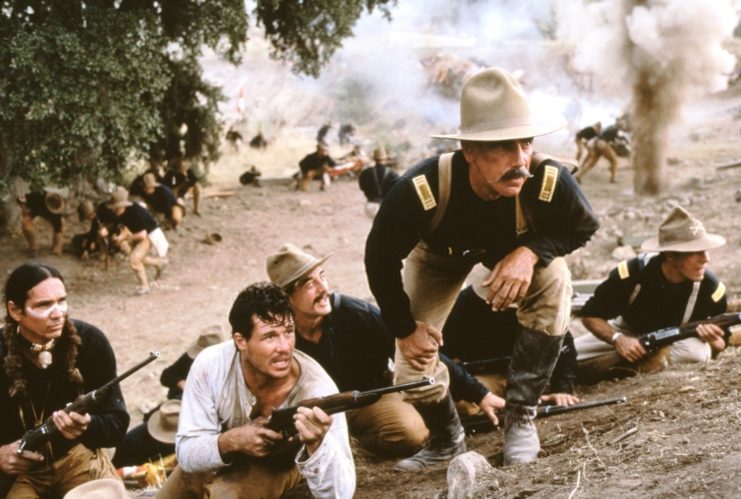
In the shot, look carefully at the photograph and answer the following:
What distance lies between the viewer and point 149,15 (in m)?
14.2

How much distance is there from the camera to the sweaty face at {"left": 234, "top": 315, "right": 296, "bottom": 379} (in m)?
3.86

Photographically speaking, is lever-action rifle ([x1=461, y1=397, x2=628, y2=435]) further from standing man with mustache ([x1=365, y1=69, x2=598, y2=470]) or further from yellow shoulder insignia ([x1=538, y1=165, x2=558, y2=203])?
yellow shoulder insignia ([x1=538, y1=165, x2=558, y2=203])

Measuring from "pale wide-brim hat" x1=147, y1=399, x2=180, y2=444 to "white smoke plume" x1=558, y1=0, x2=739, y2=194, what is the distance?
13.7m

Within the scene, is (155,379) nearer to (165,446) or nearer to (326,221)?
(165,446)

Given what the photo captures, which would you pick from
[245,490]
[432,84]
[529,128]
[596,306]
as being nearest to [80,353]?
[245,490]

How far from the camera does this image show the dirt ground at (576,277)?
3.47 m

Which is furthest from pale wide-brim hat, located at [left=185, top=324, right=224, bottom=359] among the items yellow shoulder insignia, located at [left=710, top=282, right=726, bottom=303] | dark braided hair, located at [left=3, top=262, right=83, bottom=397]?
yellow shoulder insignia, located at [left=710, top=282, right=726, bottom=303]

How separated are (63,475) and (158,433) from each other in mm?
1798

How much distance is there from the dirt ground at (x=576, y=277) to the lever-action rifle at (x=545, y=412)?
0.07 metres

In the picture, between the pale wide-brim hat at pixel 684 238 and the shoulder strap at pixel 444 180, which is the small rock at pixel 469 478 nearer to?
the shoulder strap at pixel 444 180

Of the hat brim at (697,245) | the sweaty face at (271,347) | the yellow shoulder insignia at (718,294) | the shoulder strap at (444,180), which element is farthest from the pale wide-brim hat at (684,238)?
the sweaty face at (271,347)

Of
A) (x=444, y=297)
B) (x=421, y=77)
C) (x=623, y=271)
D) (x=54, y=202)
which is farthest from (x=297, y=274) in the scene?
(x=421, y=77)

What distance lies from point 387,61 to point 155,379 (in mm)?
30141

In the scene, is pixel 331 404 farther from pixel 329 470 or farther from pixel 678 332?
pixel 678 332
